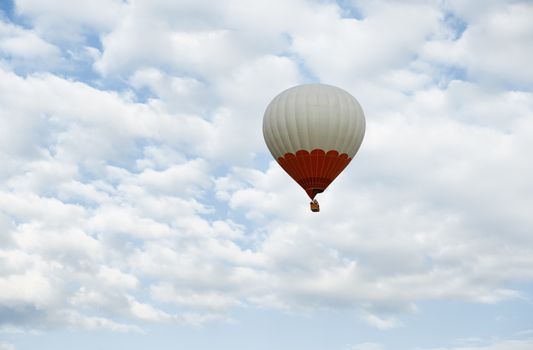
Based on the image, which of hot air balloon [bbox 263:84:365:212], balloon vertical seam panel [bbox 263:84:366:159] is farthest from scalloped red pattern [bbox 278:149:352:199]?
balloon vertical seam panel [bbox 263:84:366:159]

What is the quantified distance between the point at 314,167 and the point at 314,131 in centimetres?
308

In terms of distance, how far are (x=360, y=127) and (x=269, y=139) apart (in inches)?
307

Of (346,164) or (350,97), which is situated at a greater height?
(350,97)

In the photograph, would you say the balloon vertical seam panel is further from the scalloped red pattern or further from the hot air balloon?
the scalloped red pattern

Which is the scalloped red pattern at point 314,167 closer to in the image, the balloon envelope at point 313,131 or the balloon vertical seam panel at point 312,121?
the balloon envelope at point 313,131

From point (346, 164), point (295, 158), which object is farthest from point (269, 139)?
point (346, 164)

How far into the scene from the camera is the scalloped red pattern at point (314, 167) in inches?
2454

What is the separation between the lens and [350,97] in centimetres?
6419

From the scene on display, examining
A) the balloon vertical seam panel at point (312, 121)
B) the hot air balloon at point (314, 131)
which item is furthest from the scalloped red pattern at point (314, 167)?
the balloon vertical seam panel at point (312, 121)

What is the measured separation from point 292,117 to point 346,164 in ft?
22.4

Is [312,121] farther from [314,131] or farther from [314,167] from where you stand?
[314,167]

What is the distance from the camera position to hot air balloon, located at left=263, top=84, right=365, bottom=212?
202ft

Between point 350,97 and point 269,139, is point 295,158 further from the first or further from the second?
point 350,97

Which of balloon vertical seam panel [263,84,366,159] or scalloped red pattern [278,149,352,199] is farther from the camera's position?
scalloped red pattern [278,149,352,199]
